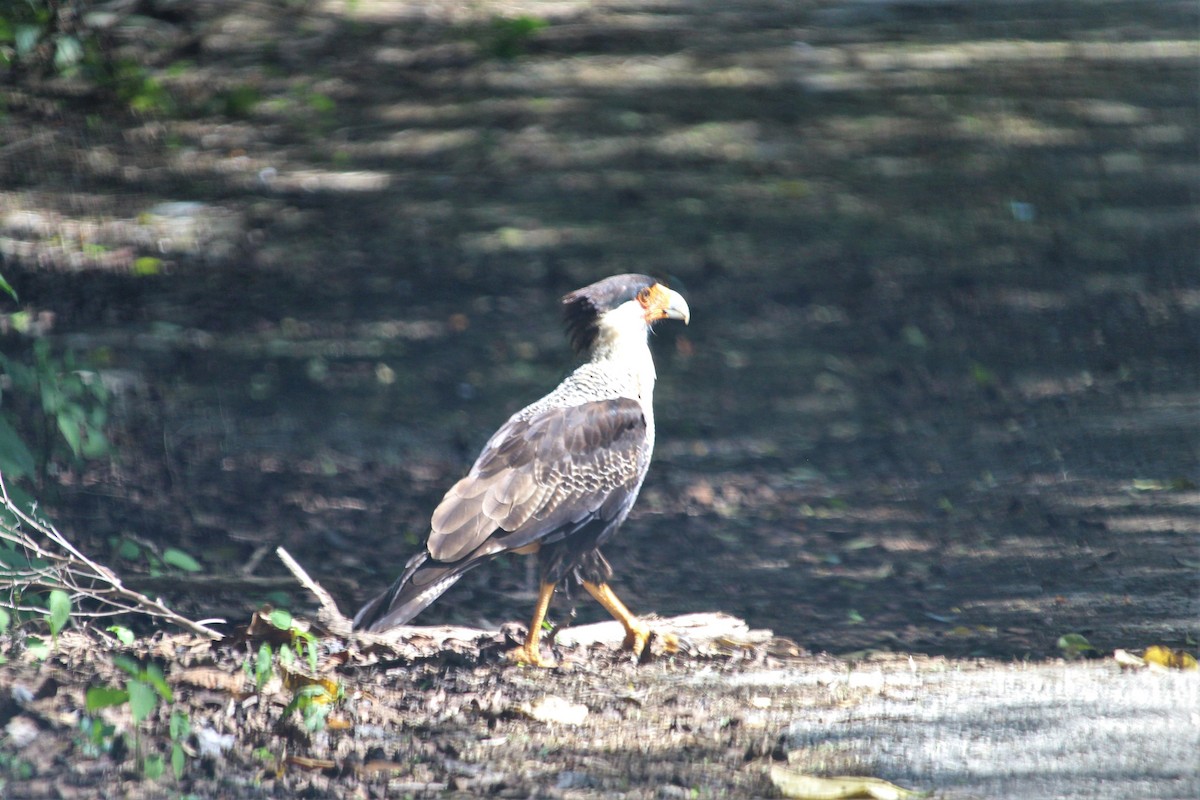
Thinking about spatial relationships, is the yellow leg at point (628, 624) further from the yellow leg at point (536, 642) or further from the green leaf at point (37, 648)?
the green leaf at point (37, 648)

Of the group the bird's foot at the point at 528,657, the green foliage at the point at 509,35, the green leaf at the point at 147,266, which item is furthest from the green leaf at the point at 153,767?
the green foliage at the point at 509,35

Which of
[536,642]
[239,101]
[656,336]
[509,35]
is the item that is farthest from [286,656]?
[509,35]

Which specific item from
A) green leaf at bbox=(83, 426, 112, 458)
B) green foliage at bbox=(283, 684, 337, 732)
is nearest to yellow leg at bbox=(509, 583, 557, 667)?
green foliage at bbox=(283, 684, 337, 732)

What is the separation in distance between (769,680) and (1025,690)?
0.77 meters

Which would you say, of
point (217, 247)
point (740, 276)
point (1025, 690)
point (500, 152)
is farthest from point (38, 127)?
point (1025, 690)

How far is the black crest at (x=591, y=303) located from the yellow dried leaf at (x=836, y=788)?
2.05m

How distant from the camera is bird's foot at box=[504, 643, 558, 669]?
4.25 metres

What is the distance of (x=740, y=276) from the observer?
706cm

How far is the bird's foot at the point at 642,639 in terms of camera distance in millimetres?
4449

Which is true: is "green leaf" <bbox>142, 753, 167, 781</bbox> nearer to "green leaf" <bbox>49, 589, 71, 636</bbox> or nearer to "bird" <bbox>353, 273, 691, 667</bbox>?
"green leaf" <bbox>49, 589, 71, 636</bbox>

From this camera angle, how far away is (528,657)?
4262mm

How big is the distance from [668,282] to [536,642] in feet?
9.91

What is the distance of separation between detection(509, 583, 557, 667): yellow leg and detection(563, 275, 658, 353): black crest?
0.94 metres

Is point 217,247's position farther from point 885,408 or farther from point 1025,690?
point 1025,690
